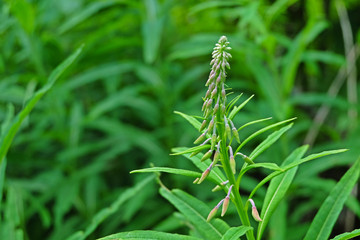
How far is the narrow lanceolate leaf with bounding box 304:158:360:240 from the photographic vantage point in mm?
1309

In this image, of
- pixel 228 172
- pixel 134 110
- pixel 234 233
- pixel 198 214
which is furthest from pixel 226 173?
pixel 134 110

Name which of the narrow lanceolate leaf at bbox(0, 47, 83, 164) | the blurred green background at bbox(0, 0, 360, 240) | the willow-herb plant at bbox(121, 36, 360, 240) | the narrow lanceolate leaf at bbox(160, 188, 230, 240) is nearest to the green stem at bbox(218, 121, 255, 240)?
the willow-herb plant at bbox(121, 36, 360, 240)

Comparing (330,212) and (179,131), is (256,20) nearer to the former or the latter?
(179,131)

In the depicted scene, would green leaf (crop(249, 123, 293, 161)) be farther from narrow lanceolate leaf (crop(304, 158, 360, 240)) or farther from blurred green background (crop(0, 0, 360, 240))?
blurred green background (crop(0, 0, 360, 240))

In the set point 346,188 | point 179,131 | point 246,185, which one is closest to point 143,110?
point 179,131

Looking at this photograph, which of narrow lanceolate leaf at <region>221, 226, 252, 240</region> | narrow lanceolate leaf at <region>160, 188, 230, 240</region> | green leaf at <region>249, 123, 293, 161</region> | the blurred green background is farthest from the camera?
the blurred green background

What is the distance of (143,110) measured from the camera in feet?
11.5

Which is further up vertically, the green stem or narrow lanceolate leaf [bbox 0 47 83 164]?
narrow lanceolate leaf [bbox 0 47 83 164]

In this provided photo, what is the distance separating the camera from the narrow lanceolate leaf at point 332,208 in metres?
1.31

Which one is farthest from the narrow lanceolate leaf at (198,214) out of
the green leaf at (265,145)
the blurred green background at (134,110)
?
the blurred green background at (134,110)

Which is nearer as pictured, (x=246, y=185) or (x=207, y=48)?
(x=246, y=185)

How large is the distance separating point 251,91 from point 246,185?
115 cm

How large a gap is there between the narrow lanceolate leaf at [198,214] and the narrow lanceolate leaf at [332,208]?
265mm

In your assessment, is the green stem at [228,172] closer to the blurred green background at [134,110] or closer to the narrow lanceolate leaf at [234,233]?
the narrow lanceolate leaf at [234,233]
